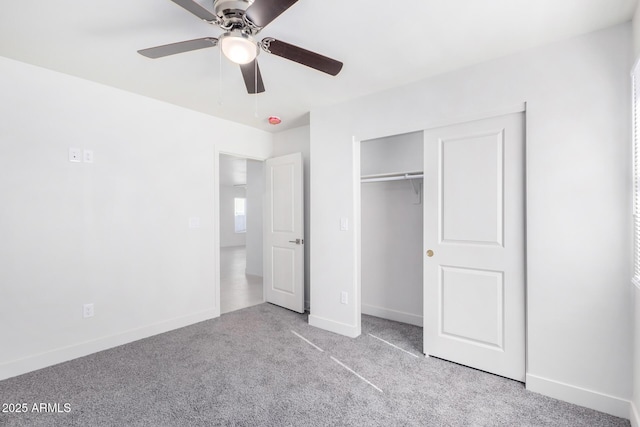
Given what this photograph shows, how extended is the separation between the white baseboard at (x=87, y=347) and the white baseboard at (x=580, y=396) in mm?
3188

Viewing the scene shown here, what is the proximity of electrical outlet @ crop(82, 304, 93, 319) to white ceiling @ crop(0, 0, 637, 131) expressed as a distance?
197 cm

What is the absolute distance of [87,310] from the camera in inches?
109

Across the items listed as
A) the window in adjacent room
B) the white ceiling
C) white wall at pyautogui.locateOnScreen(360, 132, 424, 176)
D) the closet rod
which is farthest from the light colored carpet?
the window in adjacent room

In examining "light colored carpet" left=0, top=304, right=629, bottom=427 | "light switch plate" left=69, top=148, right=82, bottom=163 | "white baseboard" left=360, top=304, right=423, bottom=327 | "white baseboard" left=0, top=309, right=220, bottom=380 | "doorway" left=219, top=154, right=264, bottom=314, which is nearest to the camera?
"light colored carpet" left=0, top=304, right=629, bottom=427

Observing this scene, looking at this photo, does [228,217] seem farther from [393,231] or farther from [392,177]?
[392,177]

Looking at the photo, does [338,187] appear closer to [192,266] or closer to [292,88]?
[292,88]

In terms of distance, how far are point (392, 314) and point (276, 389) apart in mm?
1866

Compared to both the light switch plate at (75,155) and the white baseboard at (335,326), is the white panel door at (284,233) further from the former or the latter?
the light switch plate at (75,155)

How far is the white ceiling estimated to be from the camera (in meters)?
1.80

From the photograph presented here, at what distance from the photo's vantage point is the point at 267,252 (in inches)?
174

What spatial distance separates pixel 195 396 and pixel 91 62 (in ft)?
8.46

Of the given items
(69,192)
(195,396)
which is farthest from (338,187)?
(69,192)

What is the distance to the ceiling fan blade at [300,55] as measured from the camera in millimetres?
1772

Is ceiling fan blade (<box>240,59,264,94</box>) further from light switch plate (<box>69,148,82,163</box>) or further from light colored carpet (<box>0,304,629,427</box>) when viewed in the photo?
light colored carpet (<box>0,304,629,427</box>)
